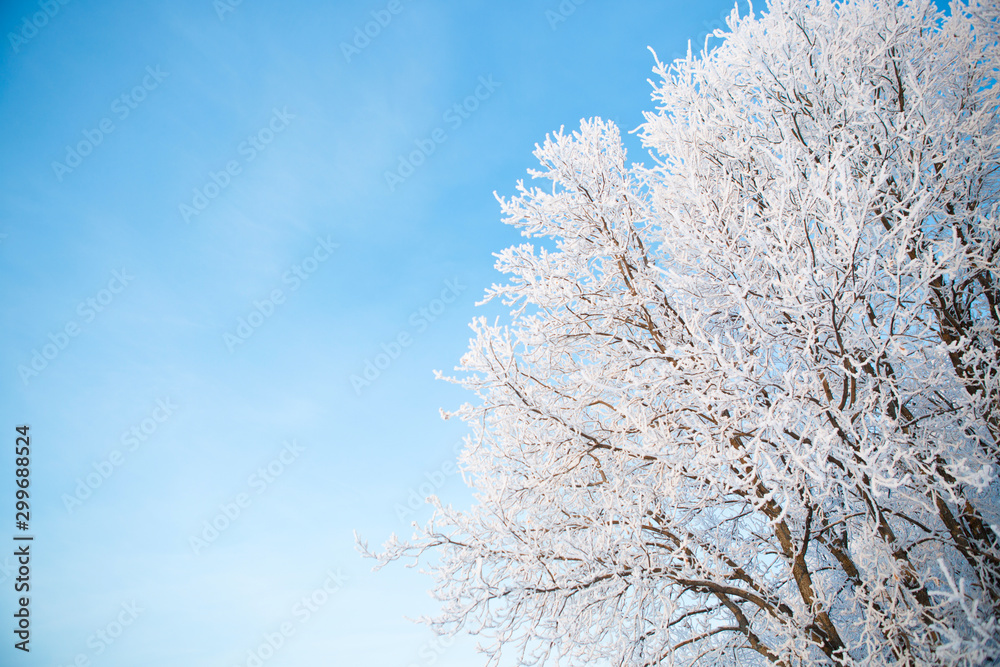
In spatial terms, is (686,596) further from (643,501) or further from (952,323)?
(952,323)

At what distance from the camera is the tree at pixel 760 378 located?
11.2ft

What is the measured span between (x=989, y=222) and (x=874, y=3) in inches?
101

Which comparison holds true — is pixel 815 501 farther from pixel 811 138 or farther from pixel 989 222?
pixel 811 138

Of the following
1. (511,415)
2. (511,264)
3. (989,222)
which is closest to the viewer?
(989,222)

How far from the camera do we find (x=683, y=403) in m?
4.33

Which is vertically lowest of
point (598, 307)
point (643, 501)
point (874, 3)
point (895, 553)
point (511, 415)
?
point (895, 553)

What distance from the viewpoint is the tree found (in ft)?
11.2

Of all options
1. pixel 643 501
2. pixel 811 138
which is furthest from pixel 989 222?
pixel 643 501

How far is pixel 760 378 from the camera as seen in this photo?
3.34 m

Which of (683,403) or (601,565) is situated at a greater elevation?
(683,403)

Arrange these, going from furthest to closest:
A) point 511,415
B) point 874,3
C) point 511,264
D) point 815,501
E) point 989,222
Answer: point 511,264 < point 874,3 < point 511,415 < point 815,501 < point 989,222

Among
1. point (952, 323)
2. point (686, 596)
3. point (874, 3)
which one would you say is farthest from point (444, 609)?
point (874, 3)

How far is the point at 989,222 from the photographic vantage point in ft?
12.9

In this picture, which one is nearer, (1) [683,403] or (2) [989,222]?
(2) [989,222]
